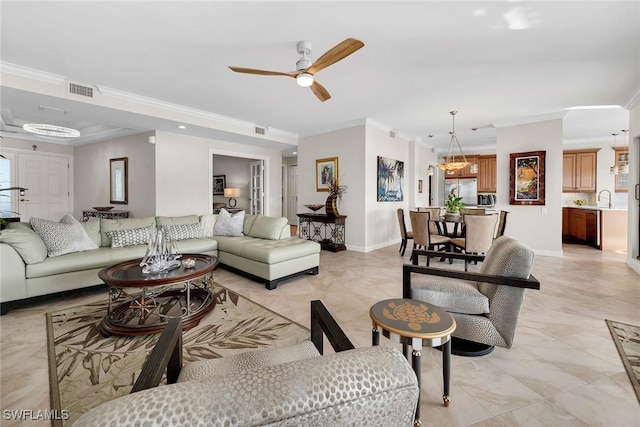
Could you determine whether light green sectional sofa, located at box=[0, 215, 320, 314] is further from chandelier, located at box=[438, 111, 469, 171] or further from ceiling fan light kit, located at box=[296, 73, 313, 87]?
chandelier, located at box=[438, 111, 469, 171]

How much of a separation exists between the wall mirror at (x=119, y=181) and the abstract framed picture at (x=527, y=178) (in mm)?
8267

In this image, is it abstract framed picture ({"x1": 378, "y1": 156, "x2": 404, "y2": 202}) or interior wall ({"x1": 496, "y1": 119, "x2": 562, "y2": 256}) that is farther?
abstract framed picture ({"x1": 378, "y1": 156, "x2": 404, "y2": 202})

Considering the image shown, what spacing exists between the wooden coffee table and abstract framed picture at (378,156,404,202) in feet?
13.7

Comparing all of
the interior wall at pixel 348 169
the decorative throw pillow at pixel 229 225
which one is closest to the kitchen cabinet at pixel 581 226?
the interior wall at pixel 348 169

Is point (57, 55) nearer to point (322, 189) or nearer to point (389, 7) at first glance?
point (389, 7)

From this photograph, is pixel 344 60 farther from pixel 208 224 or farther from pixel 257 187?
pixel 257 187

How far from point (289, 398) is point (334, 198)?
218 inches

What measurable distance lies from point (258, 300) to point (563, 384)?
8.61ft

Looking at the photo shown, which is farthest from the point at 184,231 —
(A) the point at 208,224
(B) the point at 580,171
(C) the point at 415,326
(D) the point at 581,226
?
(B) the point at 580,171

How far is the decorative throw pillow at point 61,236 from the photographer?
3232 mm

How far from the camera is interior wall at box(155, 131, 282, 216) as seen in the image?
5.74m

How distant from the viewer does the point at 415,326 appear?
4.61 ft

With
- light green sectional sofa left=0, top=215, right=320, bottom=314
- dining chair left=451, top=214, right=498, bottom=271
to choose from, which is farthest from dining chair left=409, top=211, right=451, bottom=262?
light green sectional sofa left=0, top=215, right=320, bottom=314

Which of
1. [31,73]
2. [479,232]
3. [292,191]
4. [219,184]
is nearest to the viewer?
[31,73]
